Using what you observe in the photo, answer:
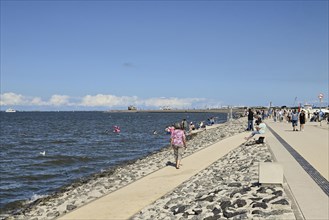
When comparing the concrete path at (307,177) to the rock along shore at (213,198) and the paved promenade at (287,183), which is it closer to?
the paved promenade at (287,183)

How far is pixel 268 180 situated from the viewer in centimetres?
901

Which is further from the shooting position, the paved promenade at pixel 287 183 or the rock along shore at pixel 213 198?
the paved promenade at pixel 287 183

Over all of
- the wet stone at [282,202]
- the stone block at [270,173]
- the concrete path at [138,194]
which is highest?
the stone block at [270,173]

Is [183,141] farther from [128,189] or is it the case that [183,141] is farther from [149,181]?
[128,189]

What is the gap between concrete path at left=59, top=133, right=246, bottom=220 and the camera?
10.5 metres

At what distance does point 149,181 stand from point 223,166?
2927mm

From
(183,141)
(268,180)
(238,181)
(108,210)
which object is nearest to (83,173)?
(183,141)

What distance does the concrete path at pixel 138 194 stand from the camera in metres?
10.5

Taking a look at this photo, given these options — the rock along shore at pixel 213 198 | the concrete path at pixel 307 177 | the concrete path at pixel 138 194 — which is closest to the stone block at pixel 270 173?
the rock along shore at pixel 213 198

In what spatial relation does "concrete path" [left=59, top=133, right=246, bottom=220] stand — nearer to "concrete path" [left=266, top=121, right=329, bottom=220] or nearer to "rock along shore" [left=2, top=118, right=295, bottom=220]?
"rock along shore" [left=2, top=118, right=295, bottom=220]

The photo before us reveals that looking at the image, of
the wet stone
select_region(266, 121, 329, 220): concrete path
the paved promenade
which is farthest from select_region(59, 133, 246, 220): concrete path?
the wet stone

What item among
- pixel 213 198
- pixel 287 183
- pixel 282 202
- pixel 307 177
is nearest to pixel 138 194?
pixel 213 198

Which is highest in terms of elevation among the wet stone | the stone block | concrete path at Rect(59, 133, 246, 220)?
the stone block

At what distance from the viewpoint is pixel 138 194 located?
12383 mm
